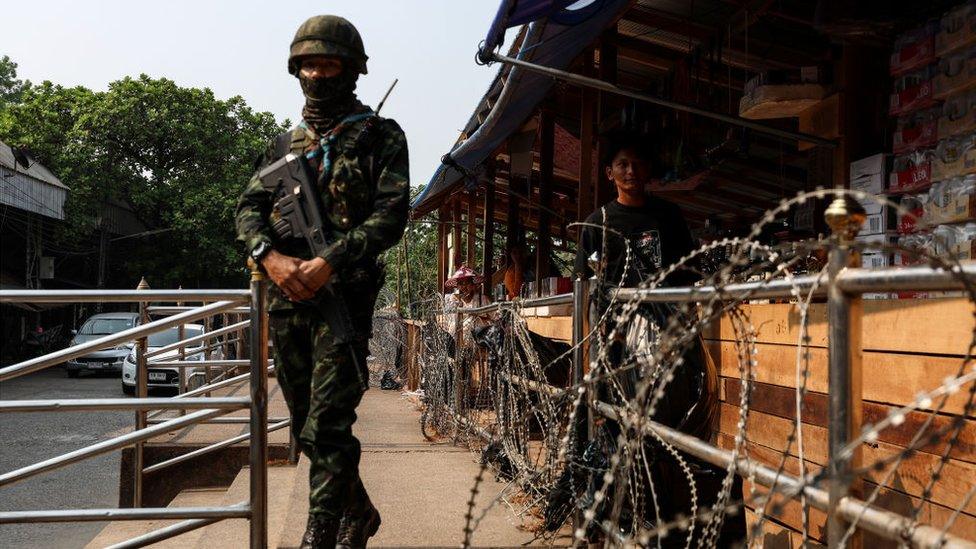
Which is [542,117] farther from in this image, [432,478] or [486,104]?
[432,478]

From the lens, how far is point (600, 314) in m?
3.10

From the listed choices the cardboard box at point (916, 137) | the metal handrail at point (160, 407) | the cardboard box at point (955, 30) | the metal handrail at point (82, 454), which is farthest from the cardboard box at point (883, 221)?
the metal handrail at point (82, 454)

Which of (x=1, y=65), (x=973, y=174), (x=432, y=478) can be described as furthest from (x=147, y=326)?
(x=1, y=65)

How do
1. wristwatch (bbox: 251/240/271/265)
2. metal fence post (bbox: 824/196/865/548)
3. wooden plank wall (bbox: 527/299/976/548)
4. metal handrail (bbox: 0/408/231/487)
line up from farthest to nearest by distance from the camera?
wristwatch (bbox: 251/240/271/265) → metal handrail (bbox: 0/408/231/487) → wooden plank wall (bbox: 527/299/976/548) → metal fence post (bbox: 824/196/865/548)

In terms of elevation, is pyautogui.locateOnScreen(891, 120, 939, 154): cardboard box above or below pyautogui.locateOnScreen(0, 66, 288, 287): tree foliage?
below

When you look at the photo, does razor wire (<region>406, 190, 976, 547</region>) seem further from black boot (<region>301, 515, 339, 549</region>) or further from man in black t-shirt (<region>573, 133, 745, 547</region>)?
black boot (<region>301, 515, 339, 549</region>)

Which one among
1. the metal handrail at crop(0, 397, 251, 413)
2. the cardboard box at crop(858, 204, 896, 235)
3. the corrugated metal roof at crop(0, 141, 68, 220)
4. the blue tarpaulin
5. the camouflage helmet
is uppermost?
the corrugated metal roof at crop(0, 141, 68, 220)

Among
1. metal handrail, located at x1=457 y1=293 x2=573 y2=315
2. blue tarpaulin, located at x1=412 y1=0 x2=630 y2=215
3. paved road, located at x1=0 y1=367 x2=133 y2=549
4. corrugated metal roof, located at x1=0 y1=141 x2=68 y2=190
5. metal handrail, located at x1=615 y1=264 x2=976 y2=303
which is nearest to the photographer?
metal handrail, located at x1=615 y1=264 x2=976 y2=303

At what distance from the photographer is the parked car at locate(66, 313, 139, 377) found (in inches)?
781

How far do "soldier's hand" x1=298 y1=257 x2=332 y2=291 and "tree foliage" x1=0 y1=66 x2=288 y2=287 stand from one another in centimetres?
2992

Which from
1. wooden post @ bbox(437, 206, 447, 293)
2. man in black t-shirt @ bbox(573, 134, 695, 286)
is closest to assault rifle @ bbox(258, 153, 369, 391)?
man in black t-shirt @ bbox(573, 134, 695, 286)

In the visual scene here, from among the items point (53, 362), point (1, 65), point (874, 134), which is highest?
point (1, 65)

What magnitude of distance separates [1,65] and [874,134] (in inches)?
2583

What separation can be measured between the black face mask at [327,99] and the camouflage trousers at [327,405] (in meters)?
0.67
